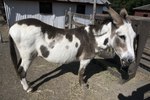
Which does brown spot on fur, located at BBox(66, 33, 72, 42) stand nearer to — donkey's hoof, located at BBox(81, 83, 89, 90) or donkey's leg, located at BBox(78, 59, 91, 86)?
donkey's leg, located at BBox(78, 59, 91, 86)

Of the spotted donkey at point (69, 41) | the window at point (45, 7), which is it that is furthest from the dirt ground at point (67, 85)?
the window at point (45, 7)

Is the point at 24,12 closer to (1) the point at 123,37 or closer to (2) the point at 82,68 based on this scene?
(2) the point at 82,68

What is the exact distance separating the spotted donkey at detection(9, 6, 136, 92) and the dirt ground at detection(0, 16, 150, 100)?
356 millimetres

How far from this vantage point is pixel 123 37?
10.4ft

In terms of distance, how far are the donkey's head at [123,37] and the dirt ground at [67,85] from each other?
130 centimetres

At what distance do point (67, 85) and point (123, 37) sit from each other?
2007 millimetres

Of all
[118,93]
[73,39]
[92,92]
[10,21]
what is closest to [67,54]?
[73,39]

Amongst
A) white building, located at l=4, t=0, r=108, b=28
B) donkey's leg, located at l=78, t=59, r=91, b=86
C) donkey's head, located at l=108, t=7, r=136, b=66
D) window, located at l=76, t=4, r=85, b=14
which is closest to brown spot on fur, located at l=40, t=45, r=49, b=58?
donkey's leg, located at l=78, t=59, r=91, b=86

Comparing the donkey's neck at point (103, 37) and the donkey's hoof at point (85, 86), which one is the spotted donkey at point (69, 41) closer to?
the donkey's neck at point (103, 37)

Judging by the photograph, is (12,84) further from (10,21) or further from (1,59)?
(10,21)

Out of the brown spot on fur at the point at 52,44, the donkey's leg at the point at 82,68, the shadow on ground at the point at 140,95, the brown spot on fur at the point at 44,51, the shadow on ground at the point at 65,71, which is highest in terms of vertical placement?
the brown spot on fur at the point at 52,44

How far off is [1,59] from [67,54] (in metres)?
3.20

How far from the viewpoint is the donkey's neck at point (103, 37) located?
356 centimetres

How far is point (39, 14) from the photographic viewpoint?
14305 mm
